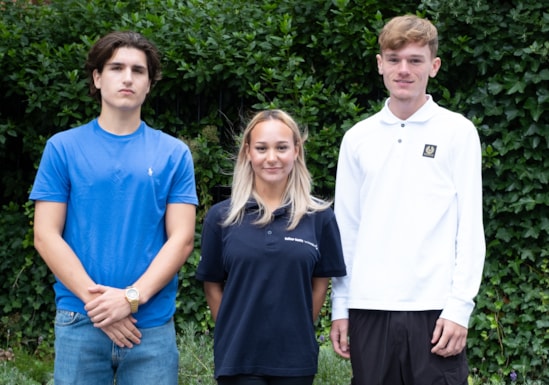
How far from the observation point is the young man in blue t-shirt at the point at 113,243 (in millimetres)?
2980

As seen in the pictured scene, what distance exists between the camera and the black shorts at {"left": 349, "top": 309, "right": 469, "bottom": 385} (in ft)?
10.1

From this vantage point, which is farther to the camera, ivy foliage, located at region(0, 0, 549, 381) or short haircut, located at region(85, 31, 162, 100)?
ivy foliage, located at region(0, 0, 549, 381)

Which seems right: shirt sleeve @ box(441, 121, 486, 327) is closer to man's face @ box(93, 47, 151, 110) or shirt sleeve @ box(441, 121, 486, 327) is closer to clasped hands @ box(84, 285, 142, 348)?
clasped hands @ box(84, 285, 142, 348)

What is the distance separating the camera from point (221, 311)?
3.11m

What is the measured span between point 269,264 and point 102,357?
2.59 feet

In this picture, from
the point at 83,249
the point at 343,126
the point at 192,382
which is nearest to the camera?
the point at 83,249

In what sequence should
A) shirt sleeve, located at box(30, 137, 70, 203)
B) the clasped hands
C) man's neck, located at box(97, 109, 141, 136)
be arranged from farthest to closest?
man's neck, located at box(97, 109, 141, 136), shirt sleeve, located at box(30, 137, 70, 203), the clasped hands

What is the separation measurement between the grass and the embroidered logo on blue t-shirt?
6.53ft

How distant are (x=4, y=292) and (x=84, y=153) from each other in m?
3.78

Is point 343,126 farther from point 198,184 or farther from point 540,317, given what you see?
point 540,317

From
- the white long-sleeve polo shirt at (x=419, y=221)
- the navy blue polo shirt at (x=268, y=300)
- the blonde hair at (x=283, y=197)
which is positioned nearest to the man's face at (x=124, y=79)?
the blonde hair at (x=283, y=197)

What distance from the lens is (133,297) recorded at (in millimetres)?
2975

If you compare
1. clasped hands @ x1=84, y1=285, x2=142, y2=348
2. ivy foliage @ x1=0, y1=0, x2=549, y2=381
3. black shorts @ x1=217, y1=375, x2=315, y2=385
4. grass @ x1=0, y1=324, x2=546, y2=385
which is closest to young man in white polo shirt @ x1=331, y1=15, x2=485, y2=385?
black shorts @ x1=217, y1=375, x2=315, y2=385

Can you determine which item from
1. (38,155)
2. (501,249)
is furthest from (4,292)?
(501,249)
